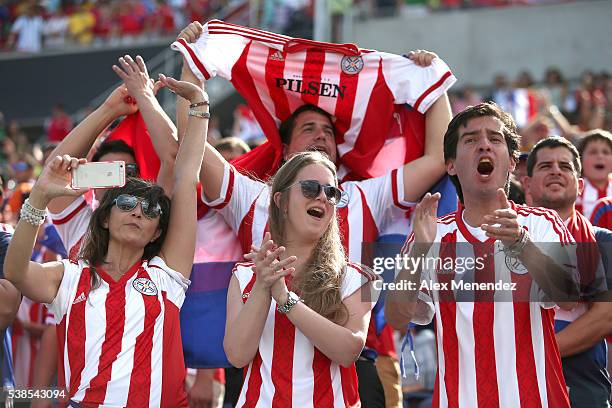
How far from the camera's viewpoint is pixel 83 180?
153 inches

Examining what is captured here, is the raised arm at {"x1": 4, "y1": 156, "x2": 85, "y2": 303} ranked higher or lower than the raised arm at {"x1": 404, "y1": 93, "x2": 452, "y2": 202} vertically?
lower

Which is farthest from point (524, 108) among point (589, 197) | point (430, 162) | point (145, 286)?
point (145, 286)

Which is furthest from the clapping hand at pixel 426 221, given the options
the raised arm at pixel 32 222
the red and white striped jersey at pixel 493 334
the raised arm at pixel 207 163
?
the raised arm at pixel 32 222

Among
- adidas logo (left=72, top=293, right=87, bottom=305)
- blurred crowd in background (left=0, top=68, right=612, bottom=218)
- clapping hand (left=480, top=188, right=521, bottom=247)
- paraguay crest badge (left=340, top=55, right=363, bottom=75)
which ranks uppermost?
blurred crowd in background (left=0, top=68, right=612, bottom=218)

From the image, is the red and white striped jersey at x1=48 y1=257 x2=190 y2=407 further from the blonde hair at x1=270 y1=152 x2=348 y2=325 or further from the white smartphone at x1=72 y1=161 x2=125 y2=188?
the blonde hair at x1=270 y1=152 x2=348 y2=325

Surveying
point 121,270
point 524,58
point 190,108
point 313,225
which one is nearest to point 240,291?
point 313,225

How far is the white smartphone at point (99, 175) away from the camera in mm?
3842

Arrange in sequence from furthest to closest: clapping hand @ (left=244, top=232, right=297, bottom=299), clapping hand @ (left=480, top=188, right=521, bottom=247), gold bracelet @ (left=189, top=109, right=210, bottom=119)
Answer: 1. gold bracelet @ (left=189, top=109, right=210, bottom=119)
2. clapping hand @ (left=244, top=232, right=297, bottom=299)
3. clapping hand @ (left=480, top=188, right=521, bottom=247)

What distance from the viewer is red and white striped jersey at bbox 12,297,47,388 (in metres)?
6.45

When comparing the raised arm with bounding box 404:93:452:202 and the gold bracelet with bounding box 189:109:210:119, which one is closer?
the gold bracelet with bounding box 189:109:210:119

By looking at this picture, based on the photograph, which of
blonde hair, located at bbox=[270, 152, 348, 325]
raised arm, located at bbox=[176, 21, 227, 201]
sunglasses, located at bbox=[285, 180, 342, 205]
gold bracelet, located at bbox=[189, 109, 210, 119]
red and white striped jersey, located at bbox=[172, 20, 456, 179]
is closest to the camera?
blonde hair, located at bbox=[270, 152, 348, 325]

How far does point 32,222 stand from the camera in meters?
3.83

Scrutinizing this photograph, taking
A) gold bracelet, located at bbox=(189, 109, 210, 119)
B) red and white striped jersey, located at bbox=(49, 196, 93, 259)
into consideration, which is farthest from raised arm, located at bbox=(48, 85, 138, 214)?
gold bracelet, located at bbox=(189, 109, 210, 119)

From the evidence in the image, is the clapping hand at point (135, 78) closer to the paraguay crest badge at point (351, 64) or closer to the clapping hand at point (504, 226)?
the paraguay crest badge at point (351, 64)
